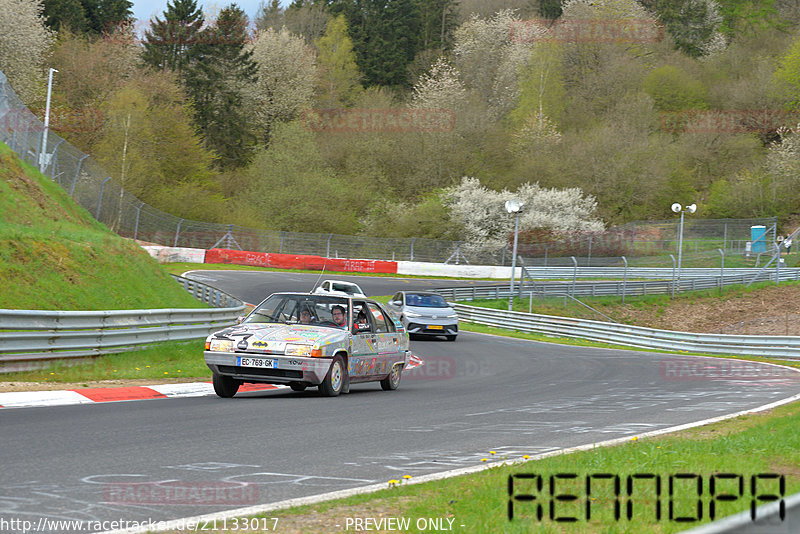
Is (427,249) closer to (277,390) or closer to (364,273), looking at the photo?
(364,273)

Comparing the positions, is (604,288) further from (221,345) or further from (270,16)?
(270,16)

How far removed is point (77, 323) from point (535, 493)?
34.9 ft

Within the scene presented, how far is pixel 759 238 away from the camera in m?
54.5

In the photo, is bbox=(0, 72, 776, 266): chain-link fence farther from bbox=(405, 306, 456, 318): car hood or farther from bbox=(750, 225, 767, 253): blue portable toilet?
bbox=(405, 306, 456, 318): car hood

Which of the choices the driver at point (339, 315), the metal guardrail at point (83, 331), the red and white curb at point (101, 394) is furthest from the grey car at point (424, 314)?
the driver at point (339, 315)

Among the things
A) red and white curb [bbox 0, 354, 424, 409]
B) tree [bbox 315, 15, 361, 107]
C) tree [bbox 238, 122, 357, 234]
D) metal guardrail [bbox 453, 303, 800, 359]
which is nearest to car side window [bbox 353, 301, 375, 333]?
red and white curb [bbox 0, 354, 424, 409]

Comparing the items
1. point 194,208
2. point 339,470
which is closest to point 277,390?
point 339,470

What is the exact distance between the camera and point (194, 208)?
202 ft

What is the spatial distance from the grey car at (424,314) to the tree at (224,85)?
51.8 m

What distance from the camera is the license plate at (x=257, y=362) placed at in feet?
39.0

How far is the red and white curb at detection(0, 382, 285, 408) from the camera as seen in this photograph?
10695mm
